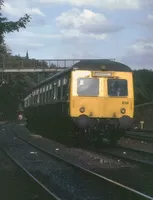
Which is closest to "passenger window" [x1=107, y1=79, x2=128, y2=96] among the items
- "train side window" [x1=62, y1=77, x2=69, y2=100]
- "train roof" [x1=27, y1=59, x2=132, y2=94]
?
"train roof" [x1=27, y1=59, x2=132, y2=94]

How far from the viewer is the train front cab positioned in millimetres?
18953

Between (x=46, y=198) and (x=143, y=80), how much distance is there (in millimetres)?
43738

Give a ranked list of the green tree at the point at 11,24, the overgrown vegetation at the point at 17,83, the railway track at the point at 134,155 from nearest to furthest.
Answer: the railway track at the point at 134,155
the green tree at the point at 11,24
the overgrown vegetation at the point at 17,83

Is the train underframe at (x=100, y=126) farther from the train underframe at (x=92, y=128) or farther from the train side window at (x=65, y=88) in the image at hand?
the train side window at (x=65, y=88)

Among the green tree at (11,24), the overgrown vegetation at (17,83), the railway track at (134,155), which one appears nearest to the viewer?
the railway track at (134,155)

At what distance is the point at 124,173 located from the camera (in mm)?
11898

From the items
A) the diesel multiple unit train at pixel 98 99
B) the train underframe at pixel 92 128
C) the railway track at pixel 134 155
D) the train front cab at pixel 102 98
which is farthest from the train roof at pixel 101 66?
the railway track at pixel 134 155

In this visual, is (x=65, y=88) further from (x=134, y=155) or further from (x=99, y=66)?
(x=134, y=155)

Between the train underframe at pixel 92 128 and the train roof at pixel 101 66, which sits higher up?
the train roof at pixel 101 66

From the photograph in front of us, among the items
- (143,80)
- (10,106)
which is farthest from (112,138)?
(10,106)

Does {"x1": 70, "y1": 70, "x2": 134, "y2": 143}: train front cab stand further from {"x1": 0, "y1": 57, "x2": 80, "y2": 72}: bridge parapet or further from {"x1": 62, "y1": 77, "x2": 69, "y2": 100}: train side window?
{"x1": 0, "y1": 57, "x2": 80, "y2": 72}: bridge parapet

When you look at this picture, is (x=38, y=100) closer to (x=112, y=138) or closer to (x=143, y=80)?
(x=112, y=138)

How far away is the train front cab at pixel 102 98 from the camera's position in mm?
18953

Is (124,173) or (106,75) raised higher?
(106,75)
